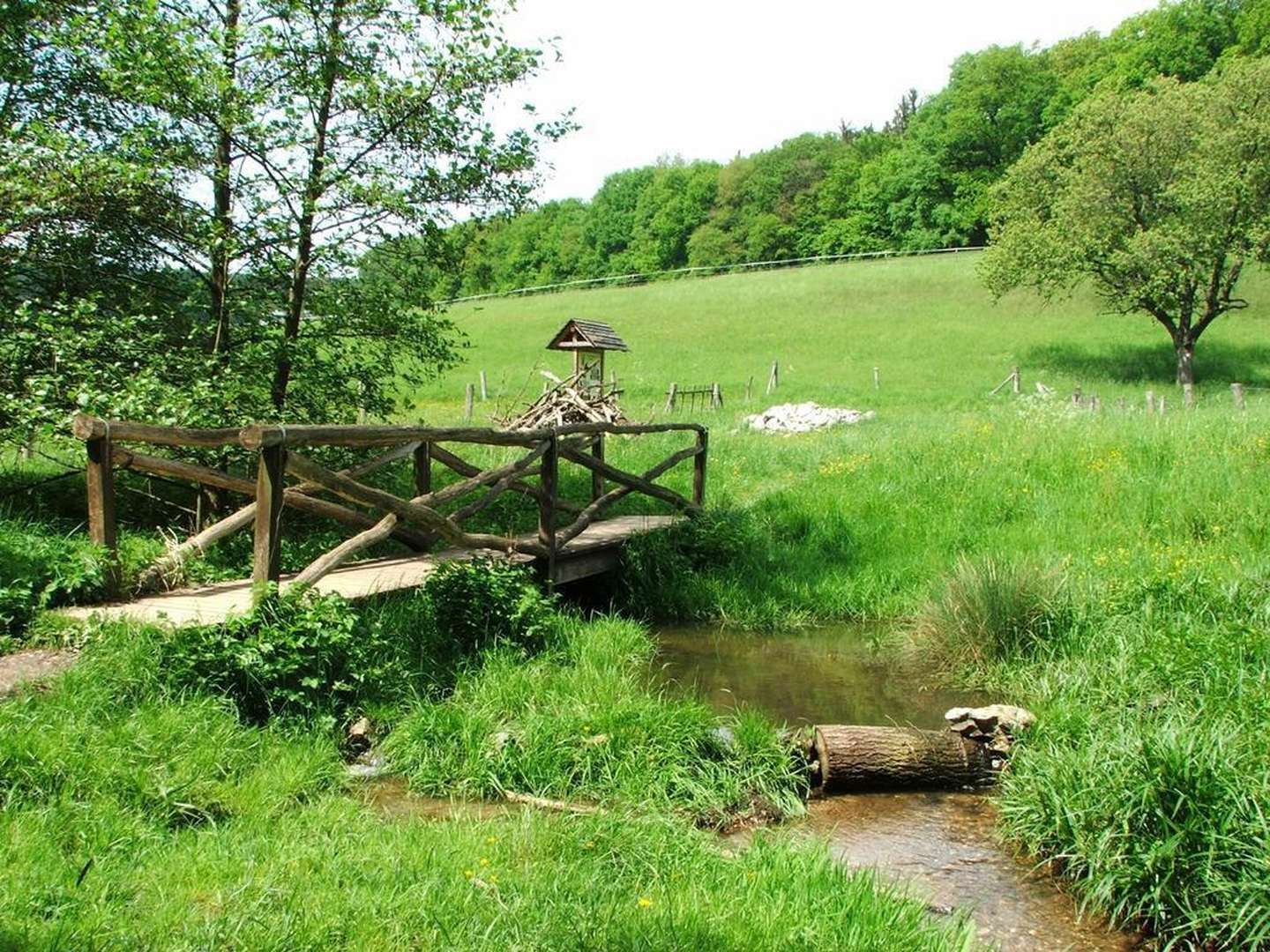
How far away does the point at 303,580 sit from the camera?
22.4ft

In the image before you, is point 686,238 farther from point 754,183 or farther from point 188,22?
point 188,22

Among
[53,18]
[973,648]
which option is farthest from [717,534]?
[53,18]

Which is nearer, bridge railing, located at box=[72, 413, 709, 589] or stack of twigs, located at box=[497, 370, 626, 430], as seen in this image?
bridge railing, located at box=[72, 413, 709, 589]

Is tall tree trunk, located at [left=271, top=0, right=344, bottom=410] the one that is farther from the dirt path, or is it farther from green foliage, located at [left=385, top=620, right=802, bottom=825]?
green foliage, located at [left=385, top=620, right=802, bottom=825]

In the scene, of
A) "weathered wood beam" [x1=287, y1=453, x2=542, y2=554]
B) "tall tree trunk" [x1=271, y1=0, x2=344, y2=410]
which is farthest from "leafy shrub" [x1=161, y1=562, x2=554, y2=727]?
"tall tree trunk" [x1=271, y1=0, x2=344, y2=410]

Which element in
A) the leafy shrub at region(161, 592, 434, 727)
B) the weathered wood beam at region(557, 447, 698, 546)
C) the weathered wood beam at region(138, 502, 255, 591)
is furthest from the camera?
the weathered wood beam at region(557, 447, 698, 546)

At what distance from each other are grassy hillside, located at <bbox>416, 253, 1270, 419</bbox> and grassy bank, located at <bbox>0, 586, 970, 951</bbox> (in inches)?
867

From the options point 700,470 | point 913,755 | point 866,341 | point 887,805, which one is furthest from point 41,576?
point 866,341

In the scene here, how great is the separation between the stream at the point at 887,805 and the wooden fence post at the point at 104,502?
14.5 feet

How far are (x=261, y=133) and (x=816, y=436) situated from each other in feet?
48.1

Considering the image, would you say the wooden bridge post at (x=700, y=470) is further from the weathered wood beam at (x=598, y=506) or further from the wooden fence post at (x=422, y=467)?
the wooden fence post at (x=422, y=467)

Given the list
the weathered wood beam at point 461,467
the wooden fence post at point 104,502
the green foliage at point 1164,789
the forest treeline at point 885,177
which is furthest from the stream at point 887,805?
the forest treeline at point 885,177

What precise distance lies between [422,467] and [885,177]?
7756 cm

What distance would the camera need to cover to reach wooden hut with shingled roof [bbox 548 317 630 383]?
54.2 feet
